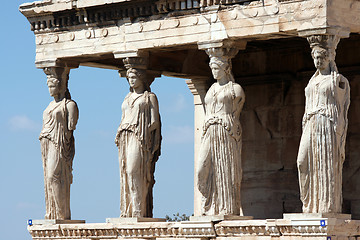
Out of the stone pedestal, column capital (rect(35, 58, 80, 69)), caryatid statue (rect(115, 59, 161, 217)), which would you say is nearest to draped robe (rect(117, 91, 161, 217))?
caryatid statue (rect(115, 59, 161, 217))

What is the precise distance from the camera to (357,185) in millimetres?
26859

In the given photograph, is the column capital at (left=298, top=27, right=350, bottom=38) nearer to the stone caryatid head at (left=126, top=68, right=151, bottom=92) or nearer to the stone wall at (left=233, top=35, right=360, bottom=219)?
the stone caryatid head at (left=126, top=68, right=151, bottom=92)

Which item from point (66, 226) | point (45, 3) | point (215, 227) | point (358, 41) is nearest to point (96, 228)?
point (66, 226)

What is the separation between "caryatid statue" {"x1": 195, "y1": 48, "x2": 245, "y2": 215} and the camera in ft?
78.7

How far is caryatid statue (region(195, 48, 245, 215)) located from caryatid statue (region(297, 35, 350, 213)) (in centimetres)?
153

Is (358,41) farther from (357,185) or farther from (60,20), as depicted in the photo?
(60,20)

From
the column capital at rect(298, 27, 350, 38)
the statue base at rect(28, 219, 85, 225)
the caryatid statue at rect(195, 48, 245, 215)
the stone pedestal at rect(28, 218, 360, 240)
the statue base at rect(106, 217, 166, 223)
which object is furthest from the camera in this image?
the statue base at rect(28, 219, 85, 225)

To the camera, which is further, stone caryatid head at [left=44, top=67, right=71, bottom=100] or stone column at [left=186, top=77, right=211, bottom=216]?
stone column at [left=186, top=77, right=211, bottom=216]

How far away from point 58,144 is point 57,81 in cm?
122

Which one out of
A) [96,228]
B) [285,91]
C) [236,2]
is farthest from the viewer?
[285,91]

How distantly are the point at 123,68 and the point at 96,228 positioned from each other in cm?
403

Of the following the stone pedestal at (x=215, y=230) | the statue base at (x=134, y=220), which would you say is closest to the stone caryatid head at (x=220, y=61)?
the stone pedestal at (x=215, y=230)

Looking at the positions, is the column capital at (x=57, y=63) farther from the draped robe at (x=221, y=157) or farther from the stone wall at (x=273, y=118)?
the stone wall at (x=273, y=118)

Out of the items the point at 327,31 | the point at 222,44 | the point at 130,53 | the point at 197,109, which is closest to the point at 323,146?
the point at 327,31
